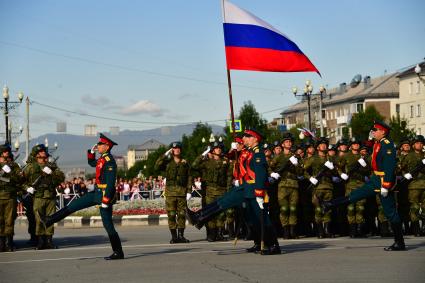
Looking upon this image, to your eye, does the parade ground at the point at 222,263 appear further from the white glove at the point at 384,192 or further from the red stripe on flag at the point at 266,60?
the red stripe on flag at the point at 266,60

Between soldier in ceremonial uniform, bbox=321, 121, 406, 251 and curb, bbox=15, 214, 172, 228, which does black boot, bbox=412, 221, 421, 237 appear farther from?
curb, bbox=15, 214, 172, 228

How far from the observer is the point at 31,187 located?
17609 millimetres

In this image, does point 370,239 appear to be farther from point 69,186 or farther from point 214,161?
point 69,186

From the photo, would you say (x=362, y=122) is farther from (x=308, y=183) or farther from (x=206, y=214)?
(x=206, y=214)

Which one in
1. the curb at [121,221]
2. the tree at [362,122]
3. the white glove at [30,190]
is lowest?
the curb at [121,221]

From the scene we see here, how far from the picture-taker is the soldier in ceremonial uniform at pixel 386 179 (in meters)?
14.9

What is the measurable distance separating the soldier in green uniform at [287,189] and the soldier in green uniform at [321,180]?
350 mm

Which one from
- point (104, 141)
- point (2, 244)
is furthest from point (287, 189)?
point (2, 244)

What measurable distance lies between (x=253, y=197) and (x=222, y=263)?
1472 mm

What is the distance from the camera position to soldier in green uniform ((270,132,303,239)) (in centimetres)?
1886

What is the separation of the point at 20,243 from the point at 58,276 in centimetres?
739

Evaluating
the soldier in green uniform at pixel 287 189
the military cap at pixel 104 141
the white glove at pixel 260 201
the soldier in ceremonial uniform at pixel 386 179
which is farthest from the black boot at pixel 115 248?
the soldier in green uniform at pixel 287 189

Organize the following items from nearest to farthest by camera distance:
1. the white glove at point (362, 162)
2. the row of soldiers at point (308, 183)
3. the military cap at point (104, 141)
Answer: the military cap at point (104, 141) < the white glove at point (362, 162) < the row of soldiers at point (308, 183)

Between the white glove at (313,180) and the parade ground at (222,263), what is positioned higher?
the white glove at (313,180)
